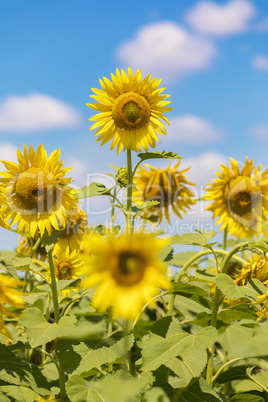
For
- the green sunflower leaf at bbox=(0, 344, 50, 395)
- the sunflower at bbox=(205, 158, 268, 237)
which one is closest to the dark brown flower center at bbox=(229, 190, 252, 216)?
the sunflower at bbox=(205, 158, 268, 237)

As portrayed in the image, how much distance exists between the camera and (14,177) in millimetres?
2395

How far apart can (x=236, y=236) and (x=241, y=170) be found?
20.9 inches

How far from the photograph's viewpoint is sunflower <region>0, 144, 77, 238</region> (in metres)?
2.27

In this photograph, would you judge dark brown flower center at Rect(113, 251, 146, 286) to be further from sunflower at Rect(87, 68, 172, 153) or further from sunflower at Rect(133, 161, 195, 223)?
sunflower at Rect(133, 161, 195, 223)

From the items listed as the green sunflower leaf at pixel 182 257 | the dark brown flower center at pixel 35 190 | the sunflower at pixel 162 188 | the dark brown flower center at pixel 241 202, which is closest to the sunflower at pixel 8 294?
the dark brown flower center at pixel 35 190

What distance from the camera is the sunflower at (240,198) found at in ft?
12.3

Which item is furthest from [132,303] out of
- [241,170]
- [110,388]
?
[241,170]

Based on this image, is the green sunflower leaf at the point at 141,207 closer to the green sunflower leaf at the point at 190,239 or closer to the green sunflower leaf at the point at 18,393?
the green sunflower leaf at the point at 190,239

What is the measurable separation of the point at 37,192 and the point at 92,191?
10.3 inches

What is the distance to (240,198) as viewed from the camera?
3.87 m

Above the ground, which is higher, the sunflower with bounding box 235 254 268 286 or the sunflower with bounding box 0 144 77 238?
the sunflower with bounding box 0 144 77 238

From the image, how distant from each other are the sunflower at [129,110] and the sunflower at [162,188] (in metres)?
1.16

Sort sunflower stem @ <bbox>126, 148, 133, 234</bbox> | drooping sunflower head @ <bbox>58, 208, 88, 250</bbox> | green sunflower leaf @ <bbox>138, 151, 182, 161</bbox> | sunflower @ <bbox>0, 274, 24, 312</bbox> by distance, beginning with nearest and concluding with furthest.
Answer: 1. sunflower @ <bbox>0, 274, 24, 312</bbox>
2. sunflower stem @ <bbox>126, 148, 133, 234</bbox>
3. green sunflower leaf @ <bbox>138, 151, 182, 161</bbox>
4. drooping sunflower head @ <bbox>58, 208, 88, 250</bbox>

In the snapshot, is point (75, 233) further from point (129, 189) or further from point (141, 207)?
point (141, 207)
